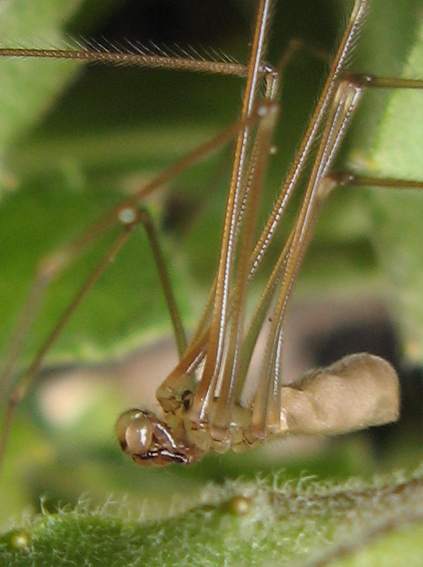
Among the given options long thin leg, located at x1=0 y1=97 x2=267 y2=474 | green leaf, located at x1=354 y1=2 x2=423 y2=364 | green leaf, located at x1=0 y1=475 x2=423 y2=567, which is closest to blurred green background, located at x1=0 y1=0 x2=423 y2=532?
green leaf, located at x1=354 y1=2 x2=423 y2=364

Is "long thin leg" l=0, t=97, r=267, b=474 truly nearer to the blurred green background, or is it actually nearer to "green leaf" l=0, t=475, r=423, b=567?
"green leaf" l=0, t=475, r=423, b=567

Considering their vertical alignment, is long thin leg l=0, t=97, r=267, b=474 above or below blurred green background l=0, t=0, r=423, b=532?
below

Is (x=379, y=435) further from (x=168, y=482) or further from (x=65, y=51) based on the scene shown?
(x=65, y=51)

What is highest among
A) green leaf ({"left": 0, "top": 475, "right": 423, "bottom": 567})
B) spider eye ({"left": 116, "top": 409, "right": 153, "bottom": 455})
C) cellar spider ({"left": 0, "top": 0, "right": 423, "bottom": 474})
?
cellar spider ({"left": 0, "top": 0, "right": 423, "bottom": 474})

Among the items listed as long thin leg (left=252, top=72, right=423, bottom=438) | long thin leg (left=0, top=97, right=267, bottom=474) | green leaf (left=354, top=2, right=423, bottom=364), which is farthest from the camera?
long thin leg (left=252, top=72, right=423, bottom=438)

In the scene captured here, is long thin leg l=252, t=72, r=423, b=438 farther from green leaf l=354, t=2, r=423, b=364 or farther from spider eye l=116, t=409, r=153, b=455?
spider eye l=116, t=409, r=153, b=455

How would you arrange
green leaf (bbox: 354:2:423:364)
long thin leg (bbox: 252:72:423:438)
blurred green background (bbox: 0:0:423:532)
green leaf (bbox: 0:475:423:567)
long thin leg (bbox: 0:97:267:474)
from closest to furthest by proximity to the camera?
green leaf (bbox: 0:475:423:567)
long thin leg (bbox: 0:97:267:474)
green leaf (bbox: 354:2:423:364)
long thin leg (bbox: 252:72:423:438)
blurred green background (bbox: 0:0:423:532)

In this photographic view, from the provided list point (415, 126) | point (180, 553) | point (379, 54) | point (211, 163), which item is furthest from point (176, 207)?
point (180, 553)

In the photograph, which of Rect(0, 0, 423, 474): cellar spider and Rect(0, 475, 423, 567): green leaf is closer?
Rect(0, 475, 423, 567): green leaf
